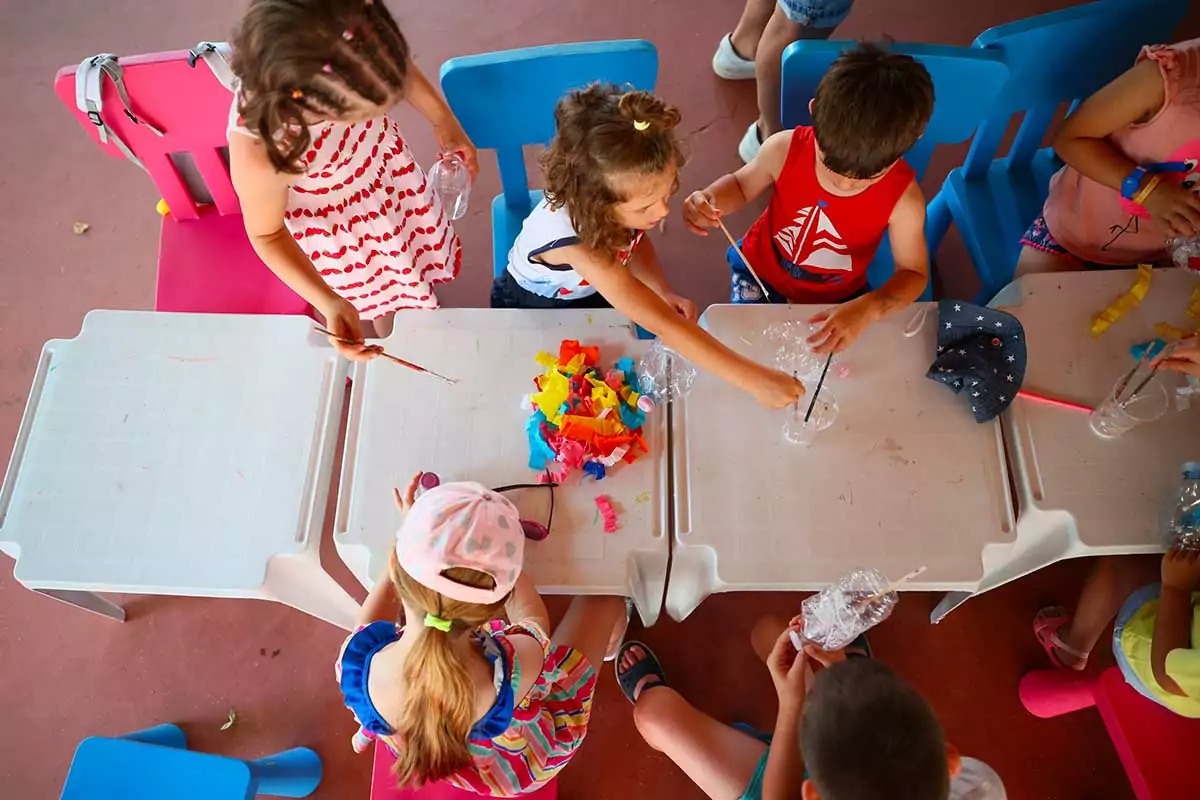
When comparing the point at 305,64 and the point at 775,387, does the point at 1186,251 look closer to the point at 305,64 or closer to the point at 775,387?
the point at 775,387

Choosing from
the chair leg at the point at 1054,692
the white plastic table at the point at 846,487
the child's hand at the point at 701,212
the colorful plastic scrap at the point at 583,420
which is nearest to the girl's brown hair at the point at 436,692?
the colorful plastic scrap at the point at 583,420

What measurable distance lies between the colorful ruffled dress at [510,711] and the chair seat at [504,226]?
878 millimetres

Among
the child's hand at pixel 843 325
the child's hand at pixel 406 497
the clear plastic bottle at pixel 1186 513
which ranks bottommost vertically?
the clear plastic bottle at pixel 1186 513

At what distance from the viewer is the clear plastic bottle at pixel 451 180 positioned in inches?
71.2

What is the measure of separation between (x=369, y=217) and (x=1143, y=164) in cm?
157

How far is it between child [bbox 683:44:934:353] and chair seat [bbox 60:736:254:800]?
136 centimetres

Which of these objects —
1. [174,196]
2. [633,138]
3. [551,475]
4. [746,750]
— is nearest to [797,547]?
[551,475]

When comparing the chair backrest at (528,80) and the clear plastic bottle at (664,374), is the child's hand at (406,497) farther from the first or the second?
the chair backrest at (528,80)

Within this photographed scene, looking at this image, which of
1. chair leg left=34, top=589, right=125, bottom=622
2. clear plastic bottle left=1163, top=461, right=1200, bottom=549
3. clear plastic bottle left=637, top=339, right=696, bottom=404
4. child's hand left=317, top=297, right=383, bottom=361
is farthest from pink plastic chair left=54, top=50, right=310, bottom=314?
clear plastic bottle left=1163, top=461, right=1200, bottom=549

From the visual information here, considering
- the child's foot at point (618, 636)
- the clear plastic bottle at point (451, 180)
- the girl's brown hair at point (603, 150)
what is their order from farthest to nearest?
the child's foot at point (618, 636)
the clear plastic bottle at point (451, 180)
the girl's brown hair at point (603, 150)

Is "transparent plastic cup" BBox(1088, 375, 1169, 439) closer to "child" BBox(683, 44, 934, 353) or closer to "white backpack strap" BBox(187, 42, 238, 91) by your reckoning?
"child" BBox(683, 44, 934, 353)

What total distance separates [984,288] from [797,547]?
39.3 inches

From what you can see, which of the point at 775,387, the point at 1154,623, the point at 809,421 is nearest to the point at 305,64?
the point at 775,387

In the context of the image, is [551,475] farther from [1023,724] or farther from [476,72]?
[1023,724]
